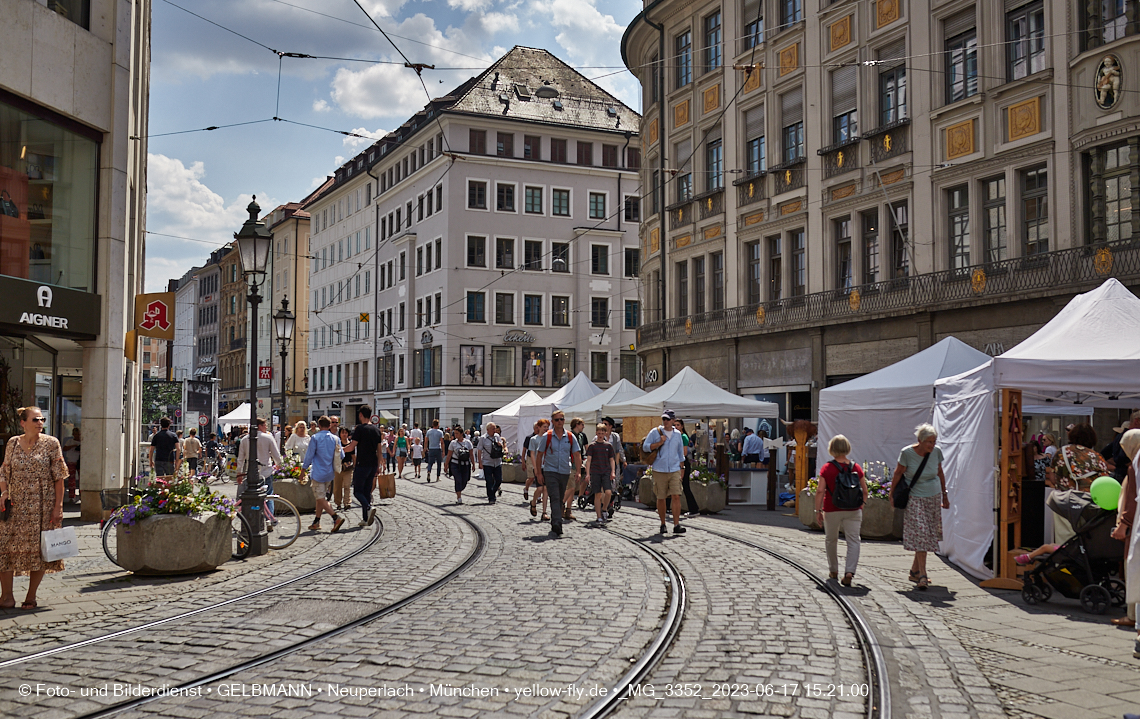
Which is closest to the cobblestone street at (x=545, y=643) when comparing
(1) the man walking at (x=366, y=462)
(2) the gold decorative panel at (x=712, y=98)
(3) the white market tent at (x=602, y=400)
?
(1) the man walking at (x=366, y=462)

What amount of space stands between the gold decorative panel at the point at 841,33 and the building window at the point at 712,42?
5.64 m

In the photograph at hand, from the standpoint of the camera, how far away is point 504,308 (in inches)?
2329

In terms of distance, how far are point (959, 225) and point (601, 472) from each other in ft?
39.6

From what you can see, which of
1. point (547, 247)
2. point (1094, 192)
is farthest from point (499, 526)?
point (547, 247)

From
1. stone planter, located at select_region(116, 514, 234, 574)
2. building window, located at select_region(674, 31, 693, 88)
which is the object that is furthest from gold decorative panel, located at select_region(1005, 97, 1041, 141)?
stone planter, located at select_region(116, 514, 234, 574)

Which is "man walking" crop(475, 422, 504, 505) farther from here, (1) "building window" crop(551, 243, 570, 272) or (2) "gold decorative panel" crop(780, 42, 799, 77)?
(1) "building window" crop(551, 243, 570, 272)

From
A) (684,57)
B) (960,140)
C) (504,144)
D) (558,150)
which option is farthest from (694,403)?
(558,150)

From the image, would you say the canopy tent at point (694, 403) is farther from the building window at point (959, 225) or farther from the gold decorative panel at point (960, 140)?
the gold decorative panel at point (960, 140)

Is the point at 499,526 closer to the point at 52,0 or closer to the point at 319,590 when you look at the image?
the point at 319,590

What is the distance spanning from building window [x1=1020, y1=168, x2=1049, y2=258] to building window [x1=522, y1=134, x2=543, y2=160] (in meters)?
39.8

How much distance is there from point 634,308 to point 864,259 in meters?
34.7

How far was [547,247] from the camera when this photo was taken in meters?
60.5

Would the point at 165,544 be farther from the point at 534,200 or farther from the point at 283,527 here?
the point at 534,200

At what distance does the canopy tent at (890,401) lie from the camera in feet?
55.7
